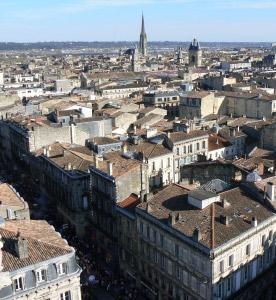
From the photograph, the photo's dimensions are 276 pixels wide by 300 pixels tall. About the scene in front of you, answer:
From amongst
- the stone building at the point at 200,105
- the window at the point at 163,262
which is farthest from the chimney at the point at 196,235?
the stone building at the point at 200,105

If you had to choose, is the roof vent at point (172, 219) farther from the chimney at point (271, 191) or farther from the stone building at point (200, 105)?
the stone building at point (200, 105)

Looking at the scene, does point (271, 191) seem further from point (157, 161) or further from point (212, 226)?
point (157, 161)

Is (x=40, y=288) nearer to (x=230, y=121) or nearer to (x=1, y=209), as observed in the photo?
(x=1, y=209)

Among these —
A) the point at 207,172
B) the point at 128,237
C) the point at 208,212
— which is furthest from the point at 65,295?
the point at 207,172

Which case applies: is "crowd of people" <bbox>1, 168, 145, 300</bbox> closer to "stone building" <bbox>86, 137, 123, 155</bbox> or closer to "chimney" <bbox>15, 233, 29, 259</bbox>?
"stone building" <bbox>86, 137, 123, 155</bbox>

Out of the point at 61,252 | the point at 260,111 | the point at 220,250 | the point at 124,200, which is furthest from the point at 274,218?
the point at 260,111
